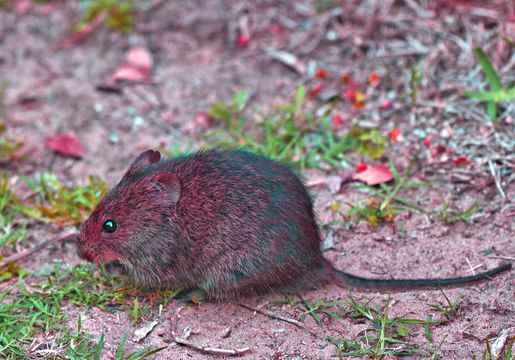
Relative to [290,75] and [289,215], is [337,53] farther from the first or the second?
[289,215]

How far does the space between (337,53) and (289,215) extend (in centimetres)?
331

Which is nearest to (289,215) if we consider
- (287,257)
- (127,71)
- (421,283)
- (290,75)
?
(287,257)

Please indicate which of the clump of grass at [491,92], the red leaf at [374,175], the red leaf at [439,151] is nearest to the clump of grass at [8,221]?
the red leaf at [374,175]

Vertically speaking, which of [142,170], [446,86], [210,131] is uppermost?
[142,170]

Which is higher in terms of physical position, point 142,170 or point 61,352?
point 142,170

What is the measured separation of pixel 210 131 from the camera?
23.0 feet

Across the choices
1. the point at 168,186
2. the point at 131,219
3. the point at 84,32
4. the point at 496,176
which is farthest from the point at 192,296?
the point at 84,32

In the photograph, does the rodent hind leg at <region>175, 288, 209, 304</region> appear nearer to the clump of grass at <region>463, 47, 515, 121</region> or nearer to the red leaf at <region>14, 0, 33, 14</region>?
the clump of grass at <region>463, 47, 515, 121</region>

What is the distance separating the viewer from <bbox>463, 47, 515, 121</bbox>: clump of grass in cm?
604

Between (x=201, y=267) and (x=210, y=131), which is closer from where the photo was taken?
(x=201, y=267)

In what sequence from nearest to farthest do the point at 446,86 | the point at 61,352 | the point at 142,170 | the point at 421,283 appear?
the point at 61,352, the point at 421,283, the point at 142,170, the point at 446,86

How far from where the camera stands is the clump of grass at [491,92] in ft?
19.8

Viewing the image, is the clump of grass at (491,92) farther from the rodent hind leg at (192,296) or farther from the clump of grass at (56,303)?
the clump of grass at (56,303)

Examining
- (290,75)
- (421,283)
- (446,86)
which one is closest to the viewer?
(421,283)
